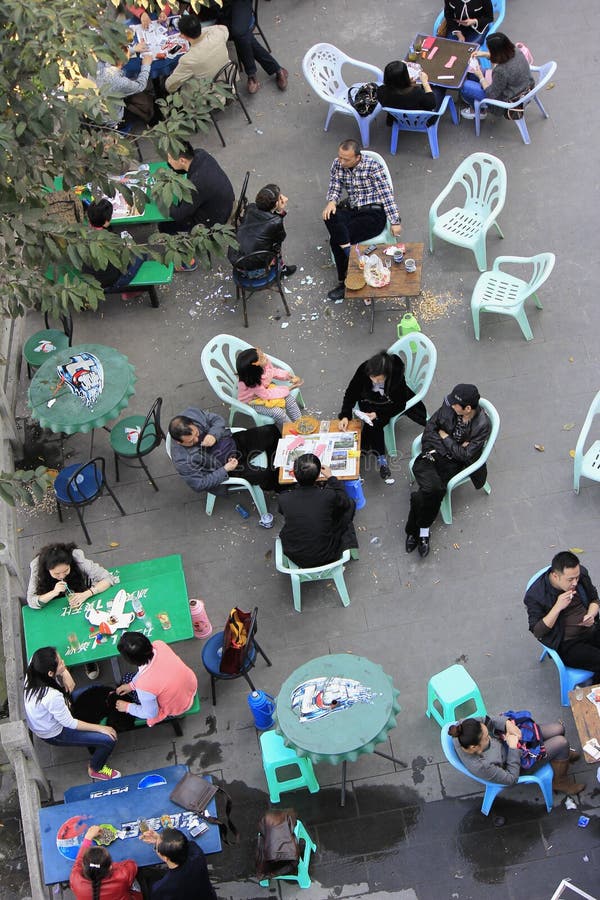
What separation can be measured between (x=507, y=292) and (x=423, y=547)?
112 inches

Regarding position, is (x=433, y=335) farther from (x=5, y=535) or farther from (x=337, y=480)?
(x=5, y=535)

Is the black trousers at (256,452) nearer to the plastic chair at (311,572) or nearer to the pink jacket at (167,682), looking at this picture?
the plastic chair at (311,572)

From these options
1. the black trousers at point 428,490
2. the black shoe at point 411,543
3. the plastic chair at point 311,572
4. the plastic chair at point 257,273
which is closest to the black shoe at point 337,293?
the plastic chair at point 257,273

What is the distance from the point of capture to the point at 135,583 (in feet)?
27.3

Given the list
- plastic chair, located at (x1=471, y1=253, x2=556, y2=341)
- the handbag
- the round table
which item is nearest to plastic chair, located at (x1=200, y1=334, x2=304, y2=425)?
plastic chair, located at (x1=471, y1=253, x2=556, y2=341)

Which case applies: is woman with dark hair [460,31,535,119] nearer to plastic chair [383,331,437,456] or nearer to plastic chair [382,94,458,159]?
plastic chair [382,94,458,159]

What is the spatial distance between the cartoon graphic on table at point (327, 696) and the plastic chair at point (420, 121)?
6.89 meters

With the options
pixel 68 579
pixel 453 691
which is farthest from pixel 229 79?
pixel 453 691

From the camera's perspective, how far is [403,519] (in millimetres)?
8969

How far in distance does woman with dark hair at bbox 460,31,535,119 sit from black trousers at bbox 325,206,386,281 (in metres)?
2.26

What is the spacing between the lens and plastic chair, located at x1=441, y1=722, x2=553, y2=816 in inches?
267

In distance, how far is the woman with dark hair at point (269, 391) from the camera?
9055mm

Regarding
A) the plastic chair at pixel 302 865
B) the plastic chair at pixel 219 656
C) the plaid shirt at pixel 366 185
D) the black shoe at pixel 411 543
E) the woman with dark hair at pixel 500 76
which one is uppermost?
the woman with dark hair at pixel 500 76

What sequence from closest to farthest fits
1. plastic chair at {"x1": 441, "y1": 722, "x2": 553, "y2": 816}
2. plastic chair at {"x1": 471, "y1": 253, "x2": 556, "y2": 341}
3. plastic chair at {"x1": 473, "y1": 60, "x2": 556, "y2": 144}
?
plastic chair at {"x1": 441, "y1": 722, "x2": 553, "y2": 816} < plastic chair at {"x1": 471, "y1": 253, "x2": 556, "y2": 341} < plastic chair at {"x1": 473, "y1": 60, "x2": 556, "y2": 144}
